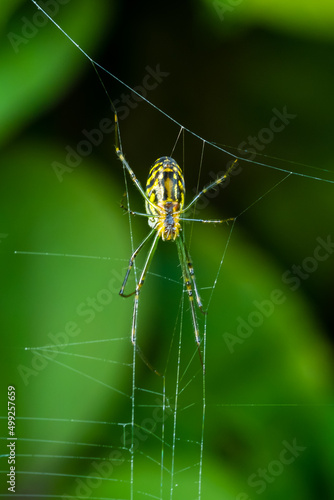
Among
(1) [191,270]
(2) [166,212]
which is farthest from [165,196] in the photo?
(1) [191,270]

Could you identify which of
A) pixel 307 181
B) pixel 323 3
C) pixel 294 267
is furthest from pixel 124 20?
pixel 294 267

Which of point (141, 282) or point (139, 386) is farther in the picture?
point (141, 282)

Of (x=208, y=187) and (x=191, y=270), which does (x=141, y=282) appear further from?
(x=208, y=187)

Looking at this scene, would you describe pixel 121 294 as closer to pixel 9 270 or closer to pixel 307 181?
pixel 9 270

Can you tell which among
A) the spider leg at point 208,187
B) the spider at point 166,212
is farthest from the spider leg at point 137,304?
the spider leg at point 208,187

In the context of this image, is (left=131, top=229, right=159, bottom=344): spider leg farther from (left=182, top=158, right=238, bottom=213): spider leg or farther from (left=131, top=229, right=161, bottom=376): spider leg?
(left=182, top=158, right=238, bottom=213): spider leg

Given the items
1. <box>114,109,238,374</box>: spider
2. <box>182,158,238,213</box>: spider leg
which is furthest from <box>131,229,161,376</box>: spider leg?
<box>182,158,238,213</box>: spider leg

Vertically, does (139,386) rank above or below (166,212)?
below
